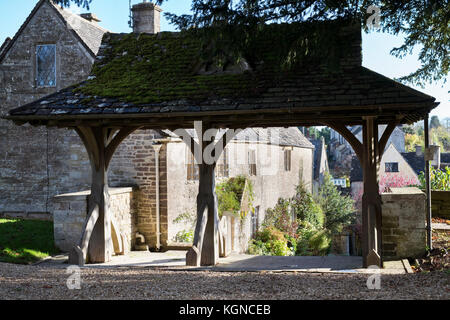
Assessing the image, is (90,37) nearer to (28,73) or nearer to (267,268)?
(28,73)

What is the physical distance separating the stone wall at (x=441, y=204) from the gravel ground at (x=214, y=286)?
7174mm

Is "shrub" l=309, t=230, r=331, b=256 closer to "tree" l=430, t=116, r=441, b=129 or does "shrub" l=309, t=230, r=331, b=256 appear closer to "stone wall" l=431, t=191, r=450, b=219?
"stone wall" l=431, t=191, r=450, b=219

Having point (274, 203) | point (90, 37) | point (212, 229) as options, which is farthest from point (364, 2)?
point (274, 203)

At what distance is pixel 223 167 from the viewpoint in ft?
57.0

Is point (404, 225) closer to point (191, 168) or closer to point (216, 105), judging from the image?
point (216, 105)

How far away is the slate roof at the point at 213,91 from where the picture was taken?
8.48 meters

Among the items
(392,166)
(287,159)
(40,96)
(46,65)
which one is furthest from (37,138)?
(392,166)

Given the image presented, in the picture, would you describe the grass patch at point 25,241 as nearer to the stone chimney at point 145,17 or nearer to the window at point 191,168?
the window at point 191,168

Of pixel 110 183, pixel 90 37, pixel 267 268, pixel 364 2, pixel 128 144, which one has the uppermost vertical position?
pixel 90 37

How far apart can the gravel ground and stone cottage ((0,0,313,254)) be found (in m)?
5.36

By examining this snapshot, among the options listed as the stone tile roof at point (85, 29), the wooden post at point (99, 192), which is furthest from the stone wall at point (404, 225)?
the stone tile roof at point (85, 29)

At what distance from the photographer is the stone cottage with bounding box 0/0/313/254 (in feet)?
45.8

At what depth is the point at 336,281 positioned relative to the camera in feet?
24.8
